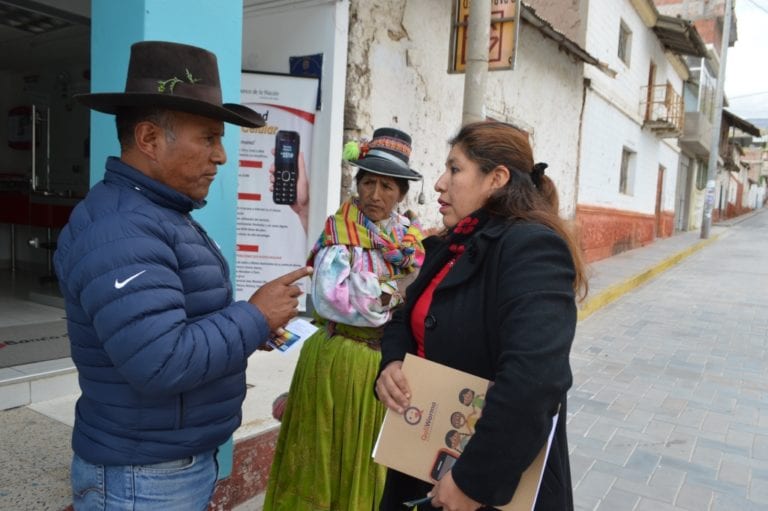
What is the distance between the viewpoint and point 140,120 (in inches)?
59.3

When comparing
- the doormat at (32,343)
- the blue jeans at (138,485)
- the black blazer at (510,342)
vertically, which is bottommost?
the doormat at (32,343)

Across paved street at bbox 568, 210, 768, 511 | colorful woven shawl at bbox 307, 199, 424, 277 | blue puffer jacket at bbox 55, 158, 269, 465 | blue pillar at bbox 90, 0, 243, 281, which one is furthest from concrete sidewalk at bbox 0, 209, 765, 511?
paved street at bbox 568, 210, 768, 511

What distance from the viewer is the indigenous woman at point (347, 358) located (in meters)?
2.44

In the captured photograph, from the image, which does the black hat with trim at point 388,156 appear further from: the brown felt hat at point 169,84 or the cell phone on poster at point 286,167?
the cell phone on poster at point 286,167

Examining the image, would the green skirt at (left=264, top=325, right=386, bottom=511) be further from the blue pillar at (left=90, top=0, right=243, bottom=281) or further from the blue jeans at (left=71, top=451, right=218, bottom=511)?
the blue jeans at (left=71, top=451, right=218, bottom=511)

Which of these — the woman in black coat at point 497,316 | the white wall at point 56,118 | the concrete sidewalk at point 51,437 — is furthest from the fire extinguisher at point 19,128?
the woman in black coat at point 497,316

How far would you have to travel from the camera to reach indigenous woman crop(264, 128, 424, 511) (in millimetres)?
2436

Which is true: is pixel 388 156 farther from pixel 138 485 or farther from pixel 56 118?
pixel 56 118

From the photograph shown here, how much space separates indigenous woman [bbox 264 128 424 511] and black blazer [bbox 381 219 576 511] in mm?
849

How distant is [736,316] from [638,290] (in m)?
2.19

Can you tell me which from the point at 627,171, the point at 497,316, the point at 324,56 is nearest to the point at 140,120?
the point at 497,316

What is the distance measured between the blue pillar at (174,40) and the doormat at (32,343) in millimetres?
1726

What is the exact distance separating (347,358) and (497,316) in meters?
1.18

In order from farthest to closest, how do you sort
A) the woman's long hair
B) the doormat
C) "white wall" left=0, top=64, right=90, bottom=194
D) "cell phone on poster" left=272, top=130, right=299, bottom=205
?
"white wall" left=0, top=64, right=90, bottom=194, "cell phone on poster" left=272, top=130, right=299, bottom=205, the doormat, the woman's long hair
